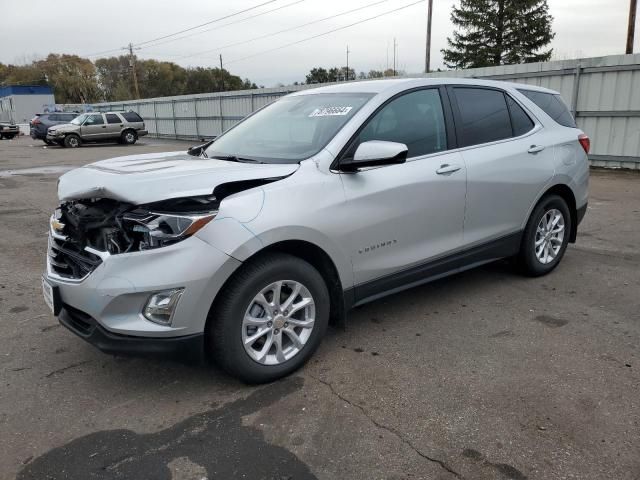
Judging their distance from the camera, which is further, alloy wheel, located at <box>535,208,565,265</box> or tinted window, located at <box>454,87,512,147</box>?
alloy wheel, located at <box>535,208,565,265</box>

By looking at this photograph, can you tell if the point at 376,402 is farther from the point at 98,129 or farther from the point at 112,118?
the point at 112,118

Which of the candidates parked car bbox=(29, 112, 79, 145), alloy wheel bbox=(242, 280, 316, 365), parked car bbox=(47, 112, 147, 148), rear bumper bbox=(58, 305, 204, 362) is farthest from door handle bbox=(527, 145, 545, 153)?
parked car bbox=(29, 112, 79, 145)

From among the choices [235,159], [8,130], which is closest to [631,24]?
[235,159]

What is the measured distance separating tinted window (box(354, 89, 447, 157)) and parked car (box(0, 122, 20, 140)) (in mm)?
35660

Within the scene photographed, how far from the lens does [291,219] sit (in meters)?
3.06

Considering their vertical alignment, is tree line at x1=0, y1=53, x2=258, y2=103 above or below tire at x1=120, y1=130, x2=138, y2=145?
above

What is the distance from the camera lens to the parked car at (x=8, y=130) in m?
32.8

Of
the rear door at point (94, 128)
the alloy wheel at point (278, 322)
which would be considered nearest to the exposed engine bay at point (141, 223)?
the alloy wheel at point (278, 322)

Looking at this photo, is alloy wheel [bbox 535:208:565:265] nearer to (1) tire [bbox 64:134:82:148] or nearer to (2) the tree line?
(1) tire [bbox 64:134:82:148]

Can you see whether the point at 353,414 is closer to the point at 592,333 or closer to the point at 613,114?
the point at 592,333

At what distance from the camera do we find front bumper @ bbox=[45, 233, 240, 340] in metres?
2.74

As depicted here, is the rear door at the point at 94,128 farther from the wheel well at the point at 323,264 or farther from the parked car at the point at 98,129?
the wheel well at the point at 323,264

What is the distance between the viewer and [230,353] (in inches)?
116

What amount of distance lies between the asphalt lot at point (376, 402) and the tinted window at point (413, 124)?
4.41 ft
